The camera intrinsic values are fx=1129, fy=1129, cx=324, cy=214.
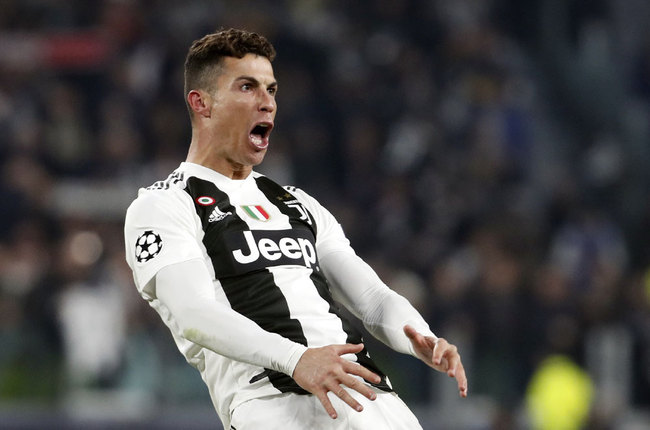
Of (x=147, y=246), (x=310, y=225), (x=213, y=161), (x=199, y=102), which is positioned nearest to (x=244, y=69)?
(x=199, y=102)

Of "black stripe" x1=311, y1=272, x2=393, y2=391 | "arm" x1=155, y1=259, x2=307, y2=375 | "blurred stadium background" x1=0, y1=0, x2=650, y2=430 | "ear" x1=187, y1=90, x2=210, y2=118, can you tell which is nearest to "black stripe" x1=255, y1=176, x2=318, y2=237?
"black stripe" x1=311, y1=272, x2=393, y2=391

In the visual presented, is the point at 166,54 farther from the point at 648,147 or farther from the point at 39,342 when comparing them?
the point at 648,147

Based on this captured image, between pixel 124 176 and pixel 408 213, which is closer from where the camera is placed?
pixel 408 213

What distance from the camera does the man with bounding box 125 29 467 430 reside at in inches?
136

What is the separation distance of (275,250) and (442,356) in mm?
687

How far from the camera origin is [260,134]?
4094mm

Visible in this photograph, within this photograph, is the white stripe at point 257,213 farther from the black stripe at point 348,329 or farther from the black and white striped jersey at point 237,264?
the black stripe at point 348,329

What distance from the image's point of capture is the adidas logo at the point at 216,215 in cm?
383

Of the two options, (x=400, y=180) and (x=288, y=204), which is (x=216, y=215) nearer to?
(x=288, y=204)

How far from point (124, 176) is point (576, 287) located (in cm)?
446

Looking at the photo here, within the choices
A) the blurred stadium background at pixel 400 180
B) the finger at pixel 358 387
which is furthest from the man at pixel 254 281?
the blurred stadium background at pixel 400 180

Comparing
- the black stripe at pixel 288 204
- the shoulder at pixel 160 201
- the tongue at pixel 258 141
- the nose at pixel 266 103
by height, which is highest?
the nose at pixel 266 103

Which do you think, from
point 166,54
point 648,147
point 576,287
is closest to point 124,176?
point 166,54

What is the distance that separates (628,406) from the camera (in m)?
8.47
